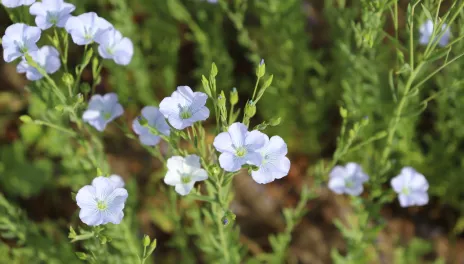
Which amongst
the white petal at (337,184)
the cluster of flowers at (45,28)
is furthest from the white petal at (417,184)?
the cluster of flowers at (45,28)

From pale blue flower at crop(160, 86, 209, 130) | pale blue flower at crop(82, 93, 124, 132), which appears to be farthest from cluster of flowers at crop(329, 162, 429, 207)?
pale blue flower at crop(82, 93, 124, 132)

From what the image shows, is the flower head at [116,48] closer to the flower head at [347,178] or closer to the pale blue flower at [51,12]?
the pale blue flower at [51,12]

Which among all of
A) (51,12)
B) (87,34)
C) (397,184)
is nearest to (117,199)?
(87,34)

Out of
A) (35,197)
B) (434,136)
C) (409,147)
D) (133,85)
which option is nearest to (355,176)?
(409,147)

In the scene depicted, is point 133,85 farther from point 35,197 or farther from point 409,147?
point 409,147

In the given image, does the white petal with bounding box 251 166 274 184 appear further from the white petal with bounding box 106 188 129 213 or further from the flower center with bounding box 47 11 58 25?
the flower center with bounding box 47 11 58 25
